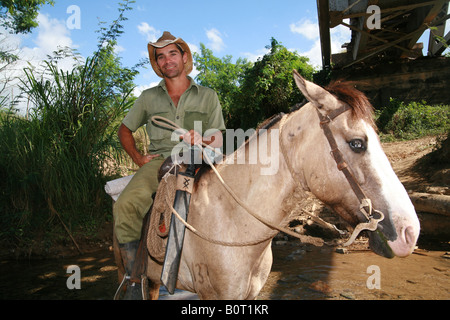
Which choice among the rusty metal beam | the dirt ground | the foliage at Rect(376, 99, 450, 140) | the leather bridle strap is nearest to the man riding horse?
the leather bridle strap

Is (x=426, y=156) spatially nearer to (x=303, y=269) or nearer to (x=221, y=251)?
(x=303, y=269)

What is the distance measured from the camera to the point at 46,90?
592 centimetres

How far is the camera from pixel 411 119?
1059 cm

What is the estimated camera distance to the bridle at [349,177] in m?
1.56

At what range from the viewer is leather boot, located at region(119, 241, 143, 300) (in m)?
2.08

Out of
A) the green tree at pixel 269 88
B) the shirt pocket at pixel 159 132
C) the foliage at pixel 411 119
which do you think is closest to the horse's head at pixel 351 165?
the shirt pocket at pixel 159 132

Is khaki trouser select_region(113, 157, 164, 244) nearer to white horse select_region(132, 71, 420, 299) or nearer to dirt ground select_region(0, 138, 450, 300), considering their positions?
white horse select_region(132, 71, 420, 299)

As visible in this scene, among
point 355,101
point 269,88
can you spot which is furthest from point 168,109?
point 269,88

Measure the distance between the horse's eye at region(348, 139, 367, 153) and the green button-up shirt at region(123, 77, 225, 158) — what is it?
1267 mm

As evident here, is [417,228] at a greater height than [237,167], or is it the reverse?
[237,167]

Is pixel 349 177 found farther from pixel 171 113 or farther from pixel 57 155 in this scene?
pixel 57 155

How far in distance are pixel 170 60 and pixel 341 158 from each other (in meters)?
1.80

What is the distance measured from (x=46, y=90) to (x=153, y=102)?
4.60 m
